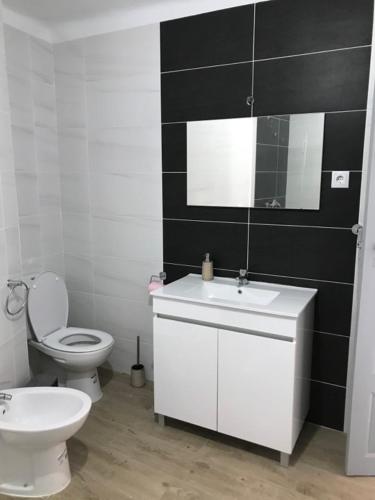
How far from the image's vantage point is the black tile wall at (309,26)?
1.98 m

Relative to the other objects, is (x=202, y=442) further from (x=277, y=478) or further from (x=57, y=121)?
(x=57, y=121)

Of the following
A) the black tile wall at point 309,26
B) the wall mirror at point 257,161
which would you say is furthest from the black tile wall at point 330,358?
the black tile wall at point 309,26

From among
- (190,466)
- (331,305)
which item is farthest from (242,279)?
(190,466)

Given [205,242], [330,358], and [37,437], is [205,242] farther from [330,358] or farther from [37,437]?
[37,437]

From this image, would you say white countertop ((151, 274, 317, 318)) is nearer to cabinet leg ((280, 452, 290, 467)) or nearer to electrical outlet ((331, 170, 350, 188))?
electrical outlet ((331, 170, 350, 188))

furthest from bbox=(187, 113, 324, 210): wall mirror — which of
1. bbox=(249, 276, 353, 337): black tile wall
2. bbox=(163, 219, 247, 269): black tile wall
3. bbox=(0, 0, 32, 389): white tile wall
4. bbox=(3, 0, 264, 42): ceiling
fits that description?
bbox=(0, 0, 32, 389): white tile wall

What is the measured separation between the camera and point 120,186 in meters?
2.79

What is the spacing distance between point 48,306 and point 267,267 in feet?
4.90

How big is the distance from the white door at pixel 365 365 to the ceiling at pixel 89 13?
141 centimetres

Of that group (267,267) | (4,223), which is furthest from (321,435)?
(4,223)

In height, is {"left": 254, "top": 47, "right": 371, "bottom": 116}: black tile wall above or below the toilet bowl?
above

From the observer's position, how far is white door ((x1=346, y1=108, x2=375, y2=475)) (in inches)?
70.4

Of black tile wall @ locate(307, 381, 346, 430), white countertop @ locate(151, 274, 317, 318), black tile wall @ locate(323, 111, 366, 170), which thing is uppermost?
black tile wall @ locate(323, 111, 366, 170)

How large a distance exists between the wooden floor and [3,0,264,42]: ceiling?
2486 mm
